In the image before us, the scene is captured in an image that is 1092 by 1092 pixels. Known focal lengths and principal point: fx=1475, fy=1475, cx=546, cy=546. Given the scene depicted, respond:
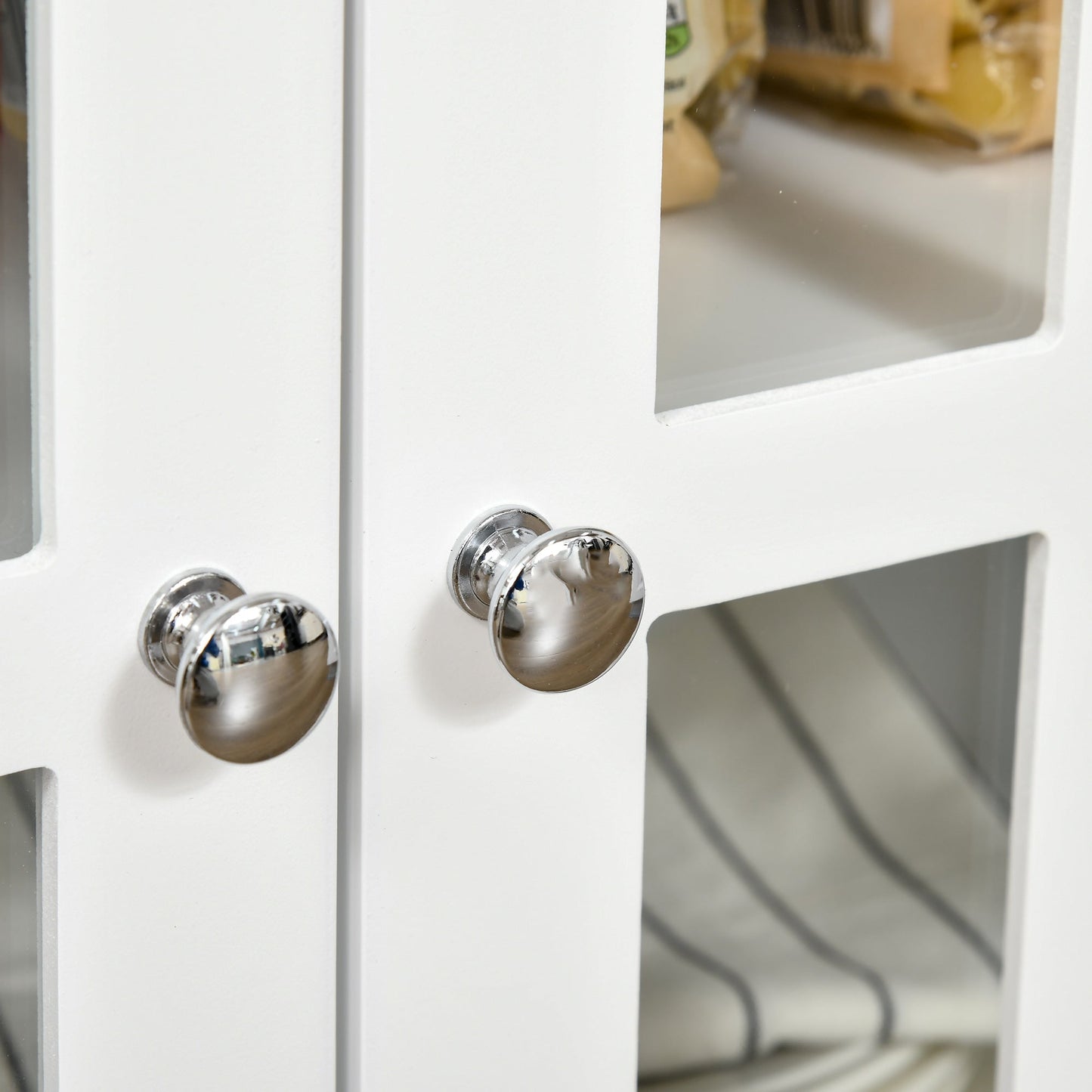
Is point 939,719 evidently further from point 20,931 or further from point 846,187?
point 20,931

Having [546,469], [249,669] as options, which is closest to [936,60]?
[546,469]

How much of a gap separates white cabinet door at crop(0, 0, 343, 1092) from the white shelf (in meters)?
0.12

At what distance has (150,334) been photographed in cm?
33

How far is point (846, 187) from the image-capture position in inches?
18.0

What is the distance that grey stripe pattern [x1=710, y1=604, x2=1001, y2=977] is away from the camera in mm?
470

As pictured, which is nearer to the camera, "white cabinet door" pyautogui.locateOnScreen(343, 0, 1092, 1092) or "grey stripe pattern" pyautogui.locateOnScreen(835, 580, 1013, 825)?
"white cabinet door" pyautogui.locateOnScreen(343, 0, 1092, 1092)

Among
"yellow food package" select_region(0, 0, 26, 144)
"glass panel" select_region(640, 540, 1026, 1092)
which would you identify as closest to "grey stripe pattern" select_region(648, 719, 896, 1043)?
"glass panel" select_region(640, 540, 1026, 1092)

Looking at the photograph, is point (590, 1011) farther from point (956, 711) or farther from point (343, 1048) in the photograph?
point (956, 711)

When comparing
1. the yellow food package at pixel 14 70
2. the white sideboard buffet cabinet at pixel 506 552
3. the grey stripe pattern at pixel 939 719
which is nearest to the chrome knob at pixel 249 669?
the white sideboard buffet cabinet at pixel 506 552

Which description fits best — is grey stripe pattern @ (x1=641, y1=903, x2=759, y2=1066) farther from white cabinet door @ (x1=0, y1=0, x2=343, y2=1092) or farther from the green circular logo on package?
the green circular logo on package

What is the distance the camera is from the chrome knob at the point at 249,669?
1.06ft

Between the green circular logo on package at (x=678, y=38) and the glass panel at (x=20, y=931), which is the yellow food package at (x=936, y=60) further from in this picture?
the glass panel at (x=20, y=931)

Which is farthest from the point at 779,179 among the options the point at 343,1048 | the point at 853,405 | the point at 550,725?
the point at 343,1048

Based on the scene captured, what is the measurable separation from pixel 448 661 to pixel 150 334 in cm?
12
